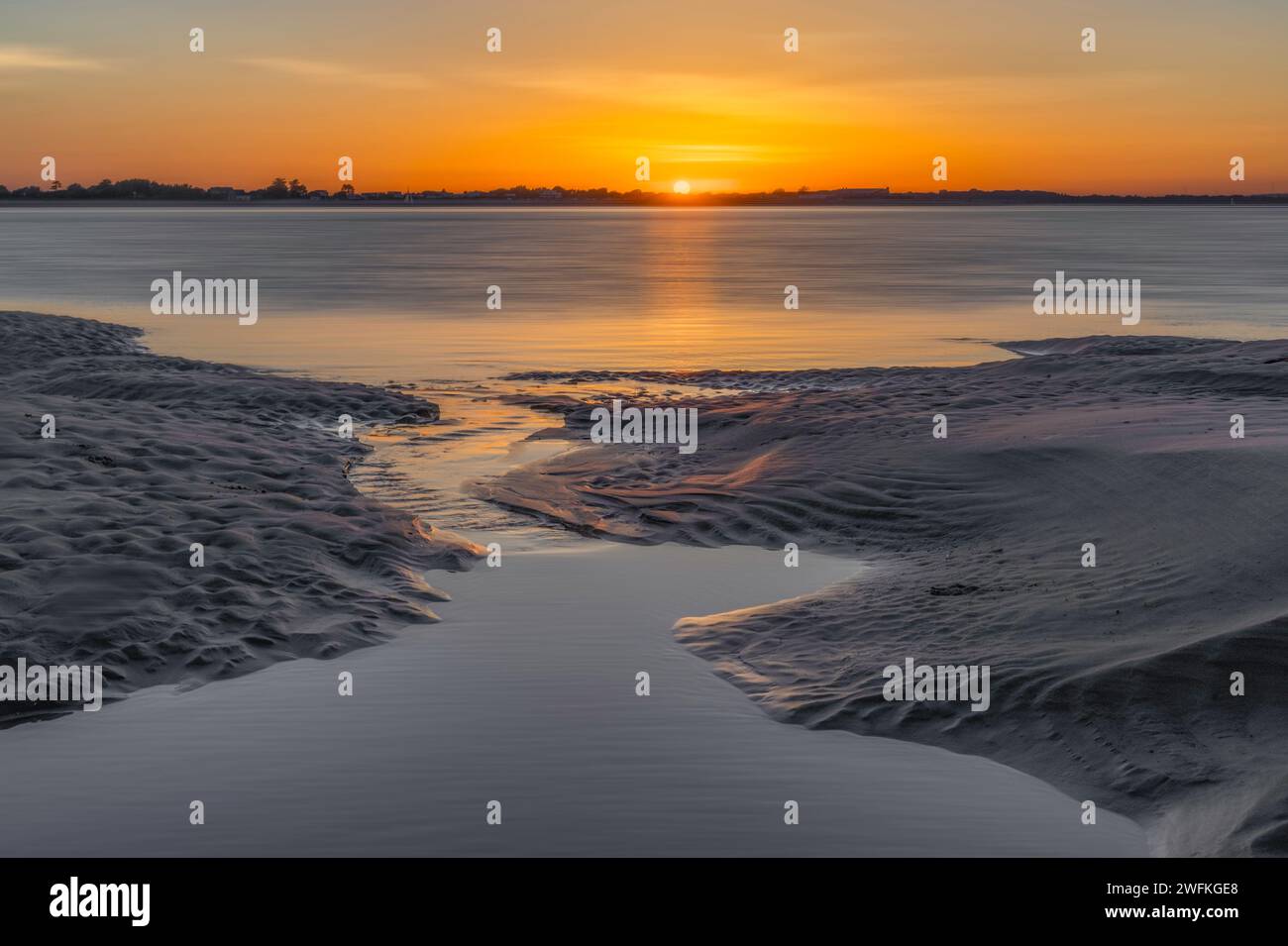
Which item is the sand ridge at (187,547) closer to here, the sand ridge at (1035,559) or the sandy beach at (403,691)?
the sandy beach at (403,691)

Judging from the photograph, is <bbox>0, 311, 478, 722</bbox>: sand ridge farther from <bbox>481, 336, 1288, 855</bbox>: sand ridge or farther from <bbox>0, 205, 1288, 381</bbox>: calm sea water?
<bbox>0, 205, 1288, 381</bbox>: calm sea water

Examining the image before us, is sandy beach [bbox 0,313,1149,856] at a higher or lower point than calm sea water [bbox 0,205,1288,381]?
lower

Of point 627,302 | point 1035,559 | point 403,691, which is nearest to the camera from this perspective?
Result: point 403,691

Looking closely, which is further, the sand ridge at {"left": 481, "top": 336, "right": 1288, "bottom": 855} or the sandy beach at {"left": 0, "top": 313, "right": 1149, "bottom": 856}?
the sand ridge at {"left": 481, "top": 336, "right": 1288, "bottom": 855}

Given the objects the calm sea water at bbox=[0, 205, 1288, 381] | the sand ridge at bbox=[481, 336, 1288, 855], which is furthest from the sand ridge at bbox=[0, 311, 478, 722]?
the calm sea water at bbox=[0, 205, 1288, 381]

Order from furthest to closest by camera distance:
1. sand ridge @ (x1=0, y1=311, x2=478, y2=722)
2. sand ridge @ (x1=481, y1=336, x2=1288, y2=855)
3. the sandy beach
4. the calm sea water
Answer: the calm sea water, sand ridge @ (x1=0, y1=311, x2=478, y2=722), sand ridge @ (x1=481, y1=336, x2=1288, y2=855), the sandy beach

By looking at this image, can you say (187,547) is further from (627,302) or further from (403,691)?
(627,302)

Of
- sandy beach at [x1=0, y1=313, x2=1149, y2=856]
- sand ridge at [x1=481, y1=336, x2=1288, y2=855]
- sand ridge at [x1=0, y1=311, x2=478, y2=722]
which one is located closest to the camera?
sandy beach at [x1=0, y1=313, x2=1149, y2=856]

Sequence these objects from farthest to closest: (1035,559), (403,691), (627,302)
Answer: (627,302)
(1035,559)
(403,691)

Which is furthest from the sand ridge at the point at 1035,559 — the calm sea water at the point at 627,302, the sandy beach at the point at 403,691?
the calm sea water at the point at 627,302

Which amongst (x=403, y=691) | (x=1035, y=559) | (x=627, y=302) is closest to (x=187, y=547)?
(x=403, y=691)

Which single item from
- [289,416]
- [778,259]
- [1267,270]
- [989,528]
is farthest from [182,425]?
[778,259]
